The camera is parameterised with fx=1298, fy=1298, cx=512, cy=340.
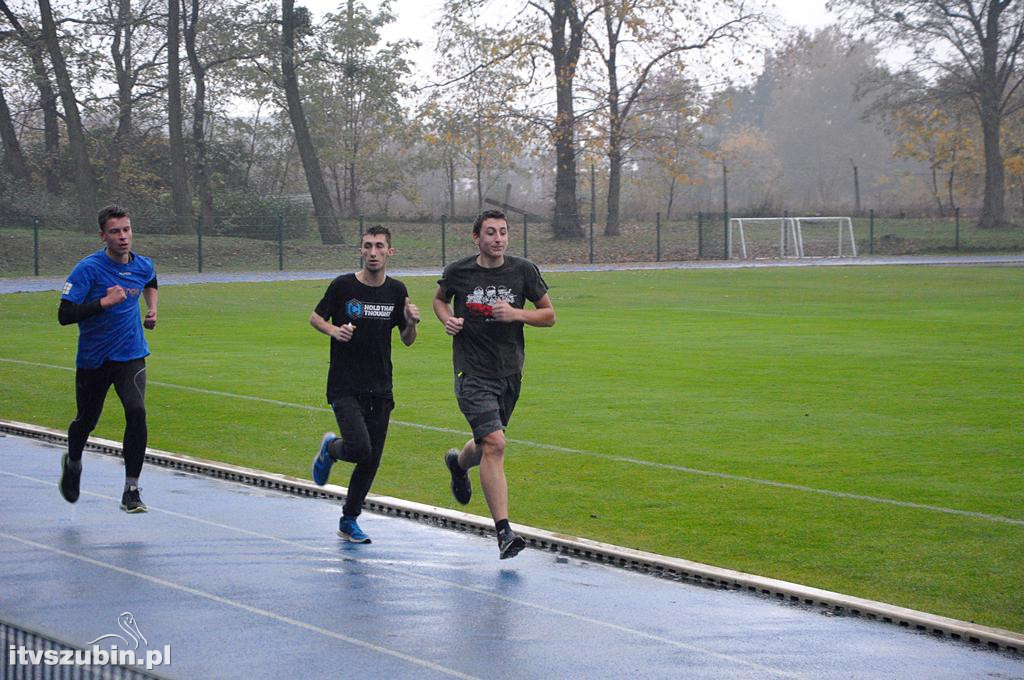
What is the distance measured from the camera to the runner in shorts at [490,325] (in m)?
7.56

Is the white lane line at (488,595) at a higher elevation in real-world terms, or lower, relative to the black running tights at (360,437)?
lower

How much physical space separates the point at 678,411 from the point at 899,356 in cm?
608

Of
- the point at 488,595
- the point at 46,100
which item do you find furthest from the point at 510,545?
the point at 46,100

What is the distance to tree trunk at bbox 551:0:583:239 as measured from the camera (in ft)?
173

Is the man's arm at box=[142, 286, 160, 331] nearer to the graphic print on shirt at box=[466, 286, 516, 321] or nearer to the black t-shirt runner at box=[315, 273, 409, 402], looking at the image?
the black t-shirt runner at box=[315, 273, 409, 402]

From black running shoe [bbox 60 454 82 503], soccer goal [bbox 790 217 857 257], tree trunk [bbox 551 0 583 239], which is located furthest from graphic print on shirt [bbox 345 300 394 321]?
soccer goal [bbox 790 217 857 257]

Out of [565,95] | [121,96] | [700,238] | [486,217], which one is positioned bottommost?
[486,217]

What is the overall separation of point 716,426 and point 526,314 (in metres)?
4.96

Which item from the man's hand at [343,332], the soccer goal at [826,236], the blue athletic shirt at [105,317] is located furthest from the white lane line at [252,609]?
the soccer goal at [826,236]

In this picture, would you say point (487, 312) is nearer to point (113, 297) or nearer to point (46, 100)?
point (113, 297)

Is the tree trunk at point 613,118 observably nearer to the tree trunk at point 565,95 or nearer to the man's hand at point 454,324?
the tree trunk at point 565,95

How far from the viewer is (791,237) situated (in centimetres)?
5450

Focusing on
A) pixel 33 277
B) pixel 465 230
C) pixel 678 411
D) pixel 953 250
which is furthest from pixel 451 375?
pixel 953 250

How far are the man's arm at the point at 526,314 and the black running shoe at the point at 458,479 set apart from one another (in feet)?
3.72
